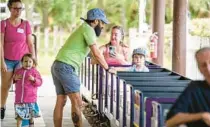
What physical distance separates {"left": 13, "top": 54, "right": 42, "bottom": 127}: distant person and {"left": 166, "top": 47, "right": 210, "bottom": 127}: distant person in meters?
3.98

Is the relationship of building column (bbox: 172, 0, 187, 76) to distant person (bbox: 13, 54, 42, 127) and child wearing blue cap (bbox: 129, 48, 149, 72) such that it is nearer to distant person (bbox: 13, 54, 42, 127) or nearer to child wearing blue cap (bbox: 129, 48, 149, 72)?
child wearing blue cap (bbox: 129, 48, 149, 72)

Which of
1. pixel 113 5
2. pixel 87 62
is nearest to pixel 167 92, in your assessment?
pixel 87 62

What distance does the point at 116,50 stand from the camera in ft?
30.8

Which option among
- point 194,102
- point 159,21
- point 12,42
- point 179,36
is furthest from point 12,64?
point 194,102

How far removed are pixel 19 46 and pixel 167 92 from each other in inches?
122

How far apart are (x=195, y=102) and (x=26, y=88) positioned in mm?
4095

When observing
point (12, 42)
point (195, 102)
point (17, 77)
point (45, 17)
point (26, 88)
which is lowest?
point (26, 88)

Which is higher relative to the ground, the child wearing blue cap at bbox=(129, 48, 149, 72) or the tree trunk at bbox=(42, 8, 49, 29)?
the tree trunk at bbox=(42, 8, 49, 29)

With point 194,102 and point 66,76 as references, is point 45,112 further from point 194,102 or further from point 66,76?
point 194,102

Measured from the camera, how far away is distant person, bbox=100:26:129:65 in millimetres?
9266

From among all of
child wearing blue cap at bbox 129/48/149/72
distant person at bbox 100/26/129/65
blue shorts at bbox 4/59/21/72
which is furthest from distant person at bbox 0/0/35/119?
distant person at bbox 100/26/129/65

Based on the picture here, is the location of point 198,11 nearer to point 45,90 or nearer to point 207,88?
point 45,90

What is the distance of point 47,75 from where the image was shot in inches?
674

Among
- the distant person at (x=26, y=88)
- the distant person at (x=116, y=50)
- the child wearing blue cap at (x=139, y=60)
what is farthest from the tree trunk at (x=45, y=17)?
the distant person at (x=26, y=88)
